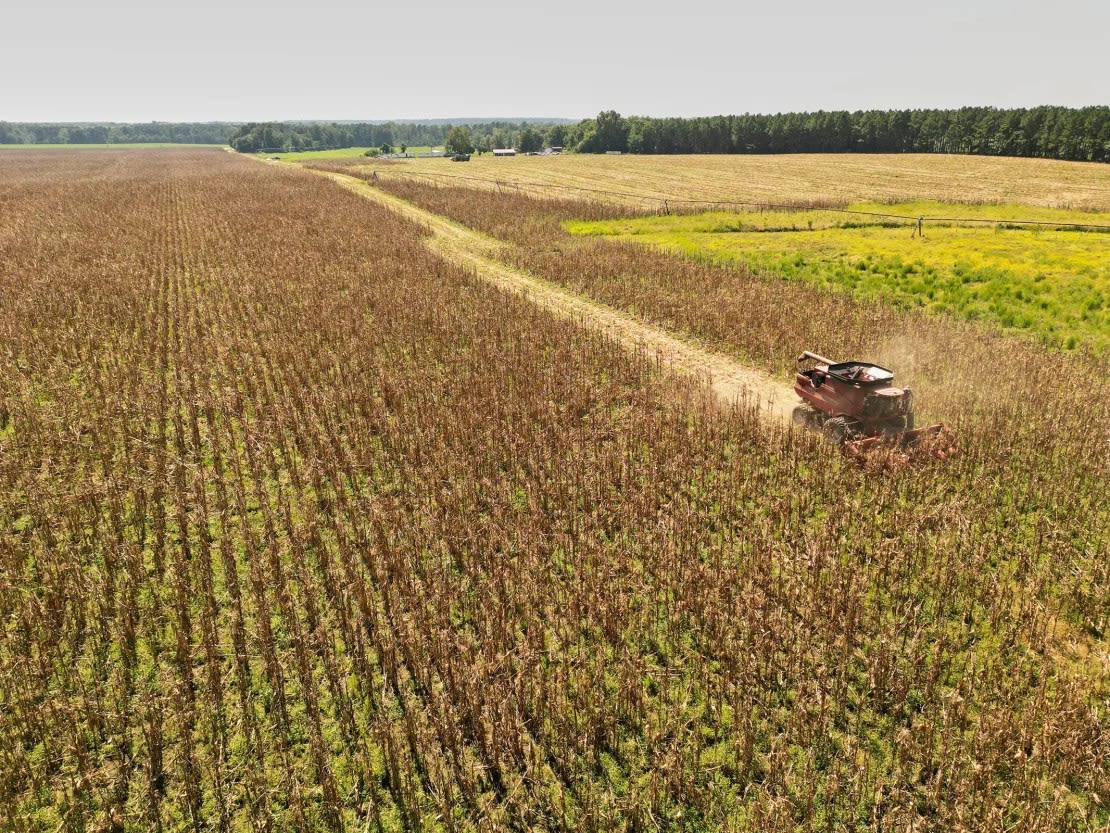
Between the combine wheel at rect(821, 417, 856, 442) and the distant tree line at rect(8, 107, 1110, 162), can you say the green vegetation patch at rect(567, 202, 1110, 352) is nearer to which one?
the combine wheel at rect(821, 417, 856, 442)

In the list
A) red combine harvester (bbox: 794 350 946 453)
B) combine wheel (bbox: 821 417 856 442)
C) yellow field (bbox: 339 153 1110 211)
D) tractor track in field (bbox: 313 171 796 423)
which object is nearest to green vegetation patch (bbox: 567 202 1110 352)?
tractor track in field (bbox: 313 171 796 423)

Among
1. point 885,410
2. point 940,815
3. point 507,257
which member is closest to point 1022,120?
point 507,257

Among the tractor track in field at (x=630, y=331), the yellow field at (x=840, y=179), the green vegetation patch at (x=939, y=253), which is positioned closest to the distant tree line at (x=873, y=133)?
the yellow field at (x=840, y=179)

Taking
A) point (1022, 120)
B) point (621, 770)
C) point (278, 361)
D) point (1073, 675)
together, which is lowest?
point (621, 770)

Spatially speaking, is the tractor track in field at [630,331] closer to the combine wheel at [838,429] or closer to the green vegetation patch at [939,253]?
the combine wheel at [838,429]

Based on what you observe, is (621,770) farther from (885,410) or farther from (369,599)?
(885,410)

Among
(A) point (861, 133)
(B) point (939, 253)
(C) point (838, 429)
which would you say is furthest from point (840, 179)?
(C) point (838, 429)
